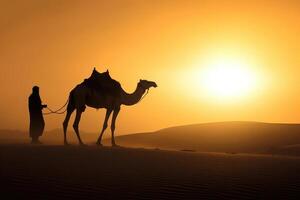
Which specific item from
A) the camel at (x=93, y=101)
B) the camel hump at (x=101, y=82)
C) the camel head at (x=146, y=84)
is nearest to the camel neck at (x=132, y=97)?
the camel head at (x=146, y=84)

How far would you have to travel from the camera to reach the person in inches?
746

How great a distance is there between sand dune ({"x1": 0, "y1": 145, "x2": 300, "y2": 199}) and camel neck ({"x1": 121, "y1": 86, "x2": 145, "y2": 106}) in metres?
8.25

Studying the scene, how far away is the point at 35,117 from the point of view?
1919cm

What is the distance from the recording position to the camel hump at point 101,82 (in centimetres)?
1838

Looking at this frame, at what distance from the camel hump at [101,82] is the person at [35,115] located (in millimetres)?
1991

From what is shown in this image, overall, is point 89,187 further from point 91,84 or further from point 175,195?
point 91,84

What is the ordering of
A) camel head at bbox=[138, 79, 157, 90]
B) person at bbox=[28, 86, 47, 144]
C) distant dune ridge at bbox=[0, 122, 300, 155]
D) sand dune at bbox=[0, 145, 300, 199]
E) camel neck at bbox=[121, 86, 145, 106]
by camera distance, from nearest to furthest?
1. sand dune at bbox=[0, 145, 300, 199]
2. person at bbox=[28, 86, 47, 144]
3. camel neck at bbox=[121, 86, 145, 106]
4. camel head at bbox=[138, 79, 157, 90]
5. distant dune ridge at bbox=[0, 122, 300, 155]

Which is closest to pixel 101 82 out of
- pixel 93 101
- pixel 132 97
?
pixel 93 101

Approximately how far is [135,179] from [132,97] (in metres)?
11.7

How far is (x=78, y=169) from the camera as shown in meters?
8.85

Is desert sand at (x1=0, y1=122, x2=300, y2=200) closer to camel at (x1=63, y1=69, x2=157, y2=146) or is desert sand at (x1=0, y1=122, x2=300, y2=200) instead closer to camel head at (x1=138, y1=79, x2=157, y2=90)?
camel at (x1=63, y1=69, x2=157, y2=146)

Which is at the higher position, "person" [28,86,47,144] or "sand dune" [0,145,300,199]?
"person" [28,86,47,144]

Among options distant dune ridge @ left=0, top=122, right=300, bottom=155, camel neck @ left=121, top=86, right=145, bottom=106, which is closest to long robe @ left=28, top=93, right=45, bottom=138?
camel neck @ left=121, top=86, right=145, bottom=106

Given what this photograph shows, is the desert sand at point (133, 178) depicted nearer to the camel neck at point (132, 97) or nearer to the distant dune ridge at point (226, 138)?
the camel neck at point (132, 97)
